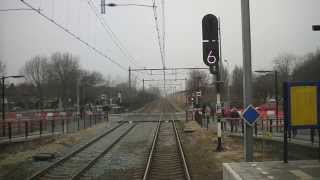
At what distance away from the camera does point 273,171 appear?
37.8ft

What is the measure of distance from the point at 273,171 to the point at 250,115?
11.4 feet

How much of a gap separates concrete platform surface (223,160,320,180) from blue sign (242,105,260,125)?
2047mm

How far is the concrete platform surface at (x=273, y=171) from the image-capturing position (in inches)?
420

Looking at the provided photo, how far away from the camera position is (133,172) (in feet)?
56.5

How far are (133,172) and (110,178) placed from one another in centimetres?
133

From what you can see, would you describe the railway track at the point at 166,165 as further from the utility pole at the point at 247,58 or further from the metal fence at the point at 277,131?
the metal fence at the point at 277,131

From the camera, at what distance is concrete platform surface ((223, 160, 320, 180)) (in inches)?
420

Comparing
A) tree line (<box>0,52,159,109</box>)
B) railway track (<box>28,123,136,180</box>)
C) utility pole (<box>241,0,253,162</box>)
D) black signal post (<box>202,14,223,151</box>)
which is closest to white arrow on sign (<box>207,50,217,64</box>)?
black signal post (<box>202,14,223,151</box>)

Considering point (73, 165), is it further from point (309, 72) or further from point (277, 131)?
point (309, 72)

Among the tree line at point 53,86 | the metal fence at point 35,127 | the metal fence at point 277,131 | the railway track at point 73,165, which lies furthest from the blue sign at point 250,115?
the tree line at point 53,86

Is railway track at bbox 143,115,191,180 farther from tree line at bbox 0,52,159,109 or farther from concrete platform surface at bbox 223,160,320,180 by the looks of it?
tree line at bbox 0,52,159,109

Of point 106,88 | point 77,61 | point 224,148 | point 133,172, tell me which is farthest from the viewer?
point 106,88

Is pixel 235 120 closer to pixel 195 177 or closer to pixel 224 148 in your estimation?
pixel 224 148

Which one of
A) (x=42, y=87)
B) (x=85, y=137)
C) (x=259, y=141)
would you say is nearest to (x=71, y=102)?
(x=42, y=87)
